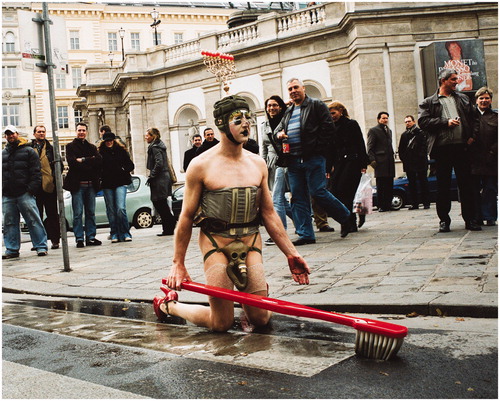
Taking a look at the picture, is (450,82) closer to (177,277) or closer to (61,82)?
(177,277)

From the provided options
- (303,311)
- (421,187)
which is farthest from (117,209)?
(303,311)

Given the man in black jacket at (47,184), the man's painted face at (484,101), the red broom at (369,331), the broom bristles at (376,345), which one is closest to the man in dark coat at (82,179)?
the man in black jacket at (47,184)

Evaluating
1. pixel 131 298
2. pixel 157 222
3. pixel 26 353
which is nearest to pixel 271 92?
pixel 157 222

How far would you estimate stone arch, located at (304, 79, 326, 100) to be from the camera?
94.1 feet

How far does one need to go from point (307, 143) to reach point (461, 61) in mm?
18013

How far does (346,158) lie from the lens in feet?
33.4

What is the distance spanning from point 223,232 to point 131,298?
2236 millimetres

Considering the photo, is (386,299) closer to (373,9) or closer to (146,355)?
(146,355)

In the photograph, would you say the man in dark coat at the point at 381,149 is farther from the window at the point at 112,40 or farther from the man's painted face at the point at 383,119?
the window at the point at 112,40

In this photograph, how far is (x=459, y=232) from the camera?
29.5 ft

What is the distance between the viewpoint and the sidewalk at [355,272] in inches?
208

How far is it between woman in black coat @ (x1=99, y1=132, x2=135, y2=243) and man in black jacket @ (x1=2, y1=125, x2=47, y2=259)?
1628mm

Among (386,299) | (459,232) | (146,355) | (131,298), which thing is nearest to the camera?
(146,355)

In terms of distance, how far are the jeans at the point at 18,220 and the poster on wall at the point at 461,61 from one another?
1732 cm
